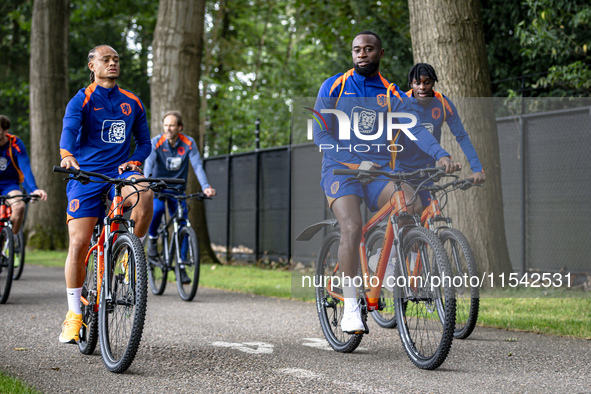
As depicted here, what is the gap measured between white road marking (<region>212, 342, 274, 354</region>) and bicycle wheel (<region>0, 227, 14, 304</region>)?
3542 millimetres

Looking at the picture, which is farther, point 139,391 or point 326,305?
point 326,305

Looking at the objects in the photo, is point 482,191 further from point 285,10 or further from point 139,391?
point 285,10

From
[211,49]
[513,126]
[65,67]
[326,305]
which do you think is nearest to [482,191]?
[513,126]

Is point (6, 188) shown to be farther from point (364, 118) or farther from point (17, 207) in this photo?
point (364, 118)

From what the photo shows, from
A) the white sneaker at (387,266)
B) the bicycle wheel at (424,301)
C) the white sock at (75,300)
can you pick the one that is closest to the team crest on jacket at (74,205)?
the white sock at (75,300)

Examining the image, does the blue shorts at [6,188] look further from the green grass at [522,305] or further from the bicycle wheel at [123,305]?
the bicycle wheel at [123,305]

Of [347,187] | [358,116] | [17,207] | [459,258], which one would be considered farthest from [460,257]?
[17,207]

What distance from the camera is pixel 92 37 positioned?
28.3 m

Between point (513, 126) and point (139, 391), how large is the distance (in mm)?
7212

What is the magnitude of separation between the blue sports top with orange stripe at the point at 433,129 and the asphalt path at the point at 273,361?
1.39 metres

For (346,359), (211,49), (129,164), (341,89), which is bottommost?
(346,359)

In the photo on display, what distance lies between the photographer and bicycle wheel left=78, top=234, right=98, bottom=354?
4742mm

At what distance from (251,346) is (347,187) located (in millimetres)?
1407

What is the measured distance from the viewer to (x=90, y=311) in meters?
4.83
